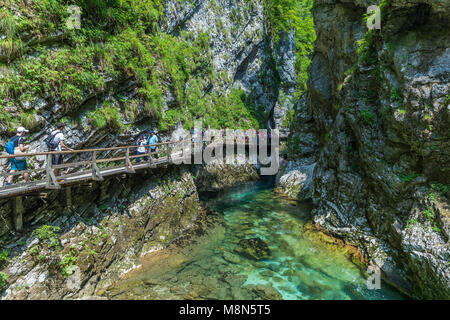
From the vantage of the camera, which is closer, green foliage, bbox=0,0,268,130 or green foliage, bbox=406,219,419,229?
green foliage, bbox=406,219,419,229

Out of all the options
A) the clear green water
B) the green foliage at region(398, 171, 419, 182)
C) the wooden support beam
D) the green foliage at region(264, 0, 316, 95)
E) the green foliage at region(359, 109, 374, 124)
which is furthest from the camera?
the green foliage at region(264, 0, 316, 95)

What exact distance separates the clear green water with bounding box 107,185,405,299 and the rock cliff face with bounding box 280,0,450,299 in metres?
1.40

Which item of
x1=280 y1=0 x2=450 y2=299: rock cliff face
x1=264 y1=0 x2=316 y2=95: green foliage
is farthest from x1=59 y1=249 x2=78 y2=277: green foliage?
x1=264 y1=0 x2=316 y2=95: green foliage

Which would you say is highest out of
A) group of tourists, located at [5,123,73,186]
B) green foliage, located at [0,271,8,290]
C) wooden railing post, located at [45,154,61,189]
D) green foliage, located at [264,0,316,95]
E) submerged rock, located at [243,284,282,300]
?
green foliage, located at [264,0,316,95]

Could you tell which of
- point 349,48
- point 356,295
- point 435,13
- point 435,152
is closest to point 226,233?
point 356,295

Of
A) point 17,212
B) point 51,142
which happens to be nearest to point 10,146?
point 51,142

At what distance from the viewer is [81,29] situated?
9445mm

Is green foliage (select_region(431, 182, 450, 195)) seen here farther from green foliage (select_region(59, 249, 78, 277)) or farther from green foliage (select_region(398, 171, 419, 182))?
green foliage (select_region(59, 249, 78, 277))

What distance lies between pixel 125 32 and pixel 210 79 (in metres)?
10.8

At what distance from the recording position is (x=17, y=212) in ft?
22.4

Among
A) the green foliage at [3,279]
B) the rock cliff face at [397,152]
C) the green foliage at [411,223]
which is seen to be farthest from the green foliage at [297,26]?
the green foliage at [3,279]

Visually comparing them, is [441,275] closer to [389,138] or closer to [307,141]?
[389,138]

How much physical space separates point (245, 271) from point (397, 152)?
769cm

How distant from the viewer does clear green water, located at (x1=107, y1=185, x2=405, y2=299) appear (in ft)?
25.3
